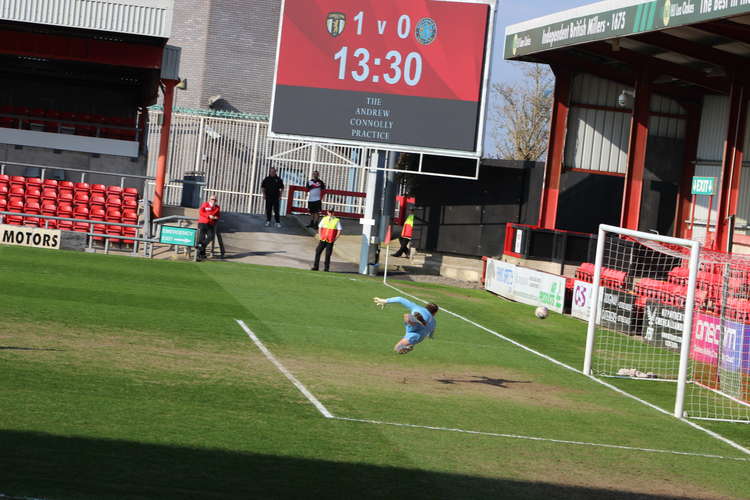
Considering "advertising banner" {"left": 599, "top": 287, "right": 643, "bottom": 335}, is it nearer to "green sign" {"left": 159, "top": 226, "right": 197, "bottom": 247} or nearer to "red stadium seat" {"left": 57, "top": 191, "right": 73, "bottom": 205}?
"green sign" {"left": 159, "top": 226, "right": 197, "bottom": 247}

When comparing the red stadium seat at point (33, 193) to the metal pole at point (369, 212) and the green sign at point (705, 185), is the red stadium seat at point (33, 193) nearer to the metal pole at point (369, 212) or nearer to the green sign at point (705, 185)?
the metal pole at point (369, 212)

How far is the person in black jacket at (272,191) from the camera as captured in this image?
3701 cm

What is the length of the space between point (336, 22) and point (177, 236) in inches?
309

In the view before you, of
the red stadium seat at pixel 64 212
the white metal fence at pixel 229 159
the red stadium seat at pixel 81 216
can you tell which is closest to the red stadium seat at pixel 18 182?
the red stadium seat at pixel 64 212

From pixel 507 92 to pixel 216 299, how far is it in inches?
1783

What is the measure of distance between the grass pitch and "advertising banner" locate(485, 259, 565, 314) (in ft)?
12.9

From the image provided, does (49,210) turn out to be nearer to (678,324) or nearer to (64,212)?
(64,212)

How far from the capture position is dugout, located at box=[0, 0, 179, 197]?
31.2 metres

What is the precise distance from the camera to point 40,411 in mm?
10633

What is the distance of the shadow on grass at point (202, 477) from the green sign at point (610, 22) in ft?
54.1

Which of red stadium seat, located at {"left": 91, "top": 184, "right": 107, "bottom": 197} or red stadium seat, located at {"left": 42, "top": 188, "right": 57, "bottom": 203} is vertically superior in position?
red stadium seat, located at {"left": 91, "top": 184, "right": 107, "bottom": 197}

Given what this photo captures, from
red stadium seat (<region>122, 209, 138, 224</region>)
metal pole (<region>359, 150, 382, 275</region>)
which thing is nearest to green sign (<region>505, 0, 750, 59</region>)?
metal pole (<region>359, 150, 382, 275</region>)

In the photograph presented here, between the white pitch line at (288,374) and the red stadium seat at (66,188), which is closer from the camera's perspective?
the white pitch line at (288,374)

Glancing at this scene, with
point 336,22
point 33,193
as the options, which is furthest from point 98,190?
point 336,22
